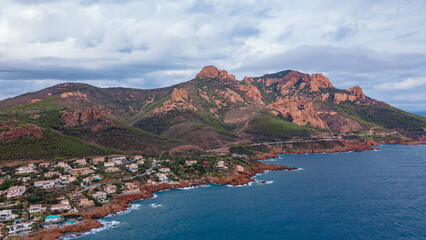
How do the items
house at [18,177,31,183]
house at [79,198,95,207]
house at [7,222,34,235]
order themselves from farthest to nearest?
house at [18,177,31,183], house at [79,198,95,207], house at [7,222,34,235]

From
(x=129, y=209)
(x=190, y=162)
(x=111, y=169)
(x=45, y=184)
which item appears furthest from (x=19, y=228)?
(x=190, y=162)

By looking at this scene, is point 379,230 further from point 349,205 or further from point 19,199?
point 19,199

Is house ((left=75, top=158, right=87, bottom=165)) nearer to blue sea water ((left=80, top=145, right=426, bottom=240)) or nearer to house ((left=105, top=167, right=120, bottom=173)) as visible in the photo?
house ((left=105, top=167, right=120, bottom=173))

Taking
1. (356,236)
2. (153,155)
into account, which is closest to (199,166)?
(153,155)

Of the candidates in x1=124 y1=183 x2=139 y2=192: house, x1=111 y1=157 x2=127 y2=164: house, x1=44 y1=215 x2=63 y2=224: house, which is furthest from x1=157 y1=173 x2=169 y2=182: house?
x1=44 y1=215 x2=63 y2=224: house

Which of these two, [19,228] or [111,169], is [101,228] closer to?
[19,228]

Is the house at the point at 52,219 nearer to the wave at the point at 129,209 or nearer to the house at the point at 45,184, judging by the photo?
the wave at the point at 129,209
